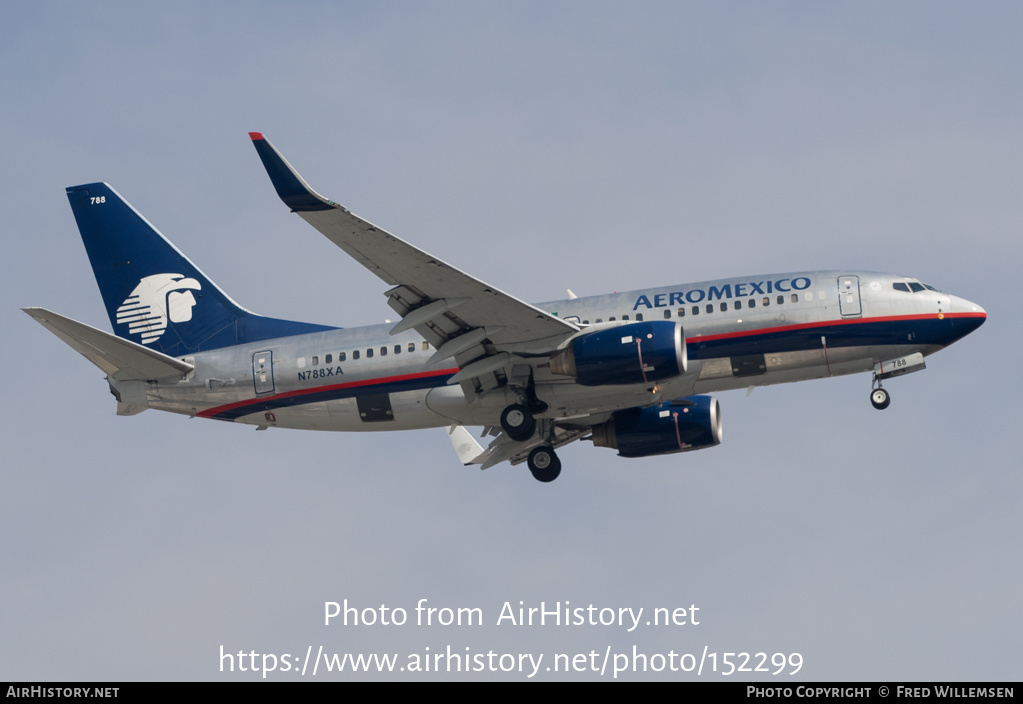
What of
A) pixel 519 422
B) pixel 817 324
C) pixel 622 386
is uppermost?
pixel 817 324

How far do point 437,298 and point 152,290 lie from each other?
13735 mm

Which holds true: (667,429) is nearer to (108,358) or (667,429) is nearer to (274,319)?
(274,319)

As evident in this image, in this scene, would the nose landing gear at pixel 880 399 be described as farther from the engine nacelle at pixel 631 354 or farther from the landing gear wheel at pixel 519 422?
the landing gear wheel at pixel 519 422

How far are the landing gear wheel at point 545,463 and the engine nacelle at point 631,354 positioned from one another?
515 centimetres

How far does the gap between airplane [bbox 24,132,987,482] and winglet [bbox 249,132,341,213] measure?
126 cm

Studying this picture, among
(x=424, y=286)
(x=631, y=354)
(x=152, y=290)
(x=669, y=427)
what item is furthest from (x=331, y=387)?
(x=669, y=427)

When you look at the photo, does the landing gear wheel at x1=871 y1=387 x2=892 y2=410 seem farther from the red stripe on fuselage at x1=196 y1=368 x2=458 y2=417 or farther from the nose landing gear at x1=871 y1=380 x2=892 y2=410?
the red stripe on fuselage at x1=196 y1=368 x2=458 y2=417

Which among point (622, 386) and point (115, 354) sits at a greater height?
point (115, 354)

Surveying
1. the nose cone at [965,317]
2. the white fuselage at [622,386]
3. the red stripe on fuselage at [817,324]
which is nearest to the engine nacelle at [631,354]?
the white fuselage at [622,386]

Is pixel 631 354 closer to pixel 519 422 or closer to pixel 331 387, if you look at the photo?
pixel 519 422

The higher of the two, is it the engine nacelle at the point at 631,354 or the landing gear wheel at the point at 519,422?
the engine nacelle at the point at 631,354

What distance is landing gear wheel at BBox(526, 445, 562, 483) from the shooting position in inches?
1608

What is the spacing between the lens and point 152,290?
44.1 meters

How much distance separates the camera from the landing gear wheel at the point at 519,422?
3784cm
